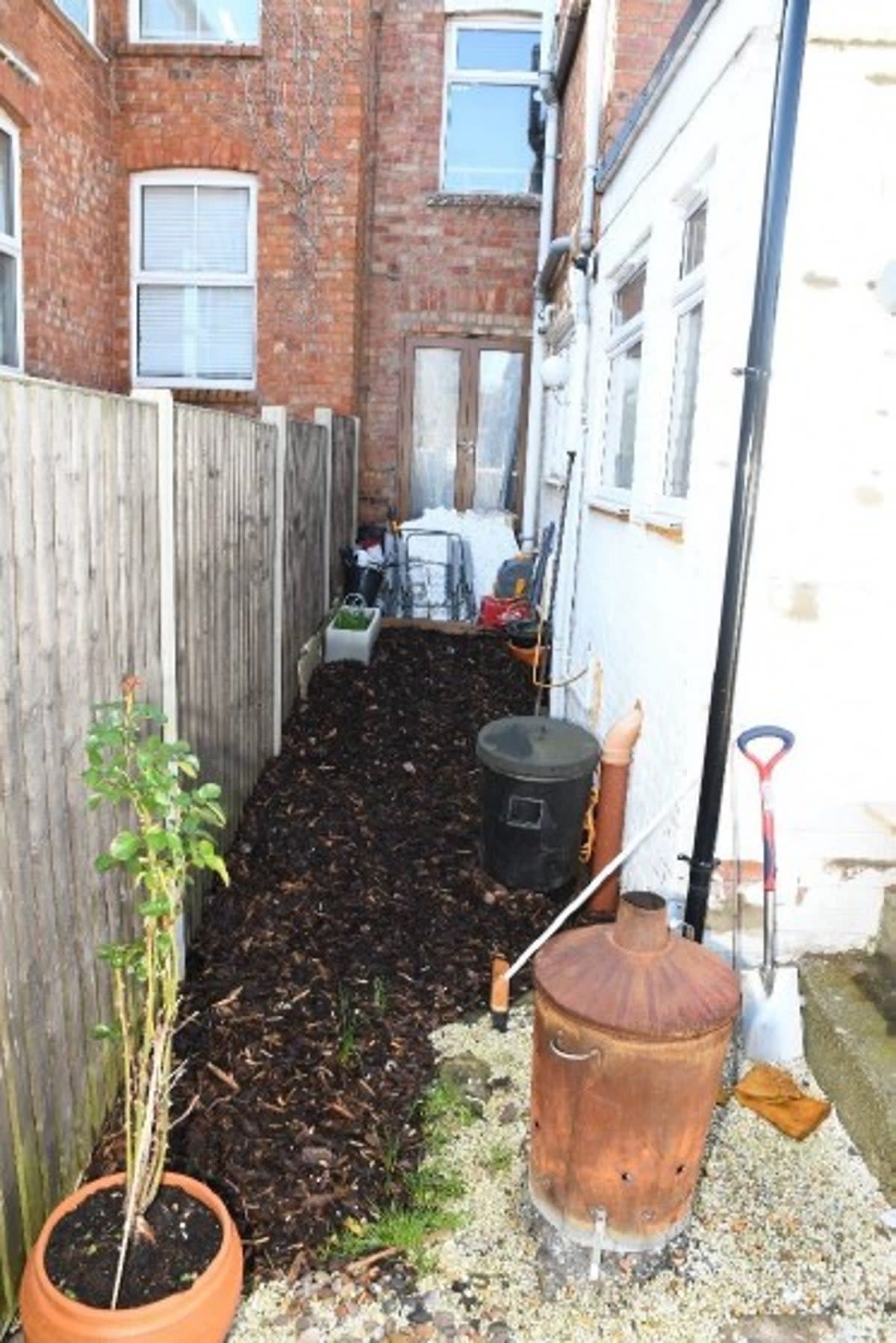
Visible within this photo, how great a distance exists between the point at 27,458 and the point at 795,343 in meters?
2.34

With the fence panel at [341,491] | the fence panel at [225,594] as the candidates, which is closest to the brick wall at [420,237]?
the fence panel at [341,491]

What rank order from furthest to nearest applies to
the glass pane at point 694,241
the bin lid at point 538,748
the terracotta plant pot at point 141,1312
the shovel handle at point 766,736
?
1. the bin lid at point 538,748
2. the glass pane at point 694,241
3. the shovel handle at point 766,736
4. the terracotta plant pot at point 141,1312

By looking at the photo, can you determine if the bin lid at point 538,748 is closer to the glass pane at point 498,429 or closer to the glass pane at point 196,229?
the glass pane at point 498,429

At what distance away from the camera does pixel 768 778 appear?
3.22 m

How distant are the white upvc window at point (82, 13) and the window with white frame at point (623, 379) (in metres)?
6.29

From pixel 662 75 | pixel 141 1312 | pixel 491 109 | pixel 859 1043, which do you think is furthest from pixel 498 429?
pixel 141 1312

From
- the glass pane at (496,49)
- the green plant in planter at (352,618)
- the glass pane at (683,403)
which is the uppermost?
the glass pane at (496,49)

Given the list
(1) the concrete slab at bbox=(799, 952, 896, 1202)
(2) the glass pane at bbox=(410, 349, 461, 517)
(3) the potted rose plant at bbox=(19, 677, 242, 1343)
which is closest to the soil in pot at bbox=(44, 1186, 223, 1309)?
(3) the potted rose plant at bbox=(19, 677, 242, 1343)

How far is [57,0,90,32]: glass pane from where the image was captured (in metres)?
8.63

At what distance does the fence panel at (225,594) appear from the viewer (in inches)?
144

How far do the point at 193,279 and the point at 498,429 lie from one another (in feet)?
11.9

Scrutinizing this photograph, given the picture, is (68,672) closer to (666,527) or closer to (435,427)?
(666,527)

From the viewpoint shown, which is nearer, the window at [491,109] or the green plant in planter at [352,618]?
the green plant in planter at [352,618]

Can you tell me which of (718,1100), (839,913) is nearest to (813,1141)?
(718,1100)
